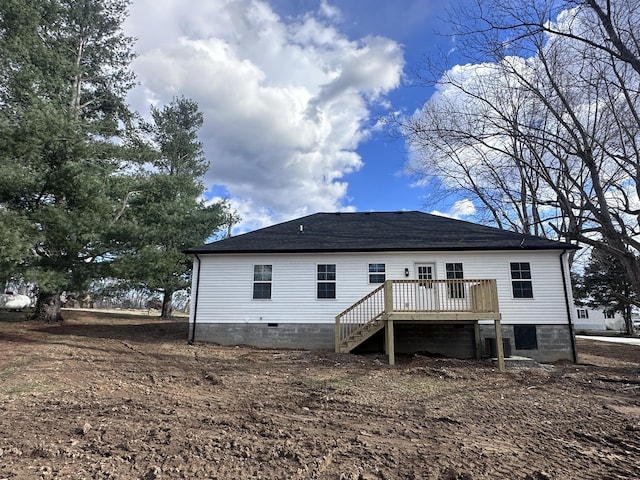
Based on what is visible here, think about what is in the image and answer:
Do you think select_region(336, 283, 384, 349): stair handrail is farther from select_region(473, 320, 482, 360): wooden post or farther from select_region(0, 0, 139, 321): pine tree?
select_region(0, 0, 139, 321): pine tree

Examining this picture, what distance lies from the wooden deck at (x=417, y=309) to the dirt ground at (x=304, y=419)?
4.29ft

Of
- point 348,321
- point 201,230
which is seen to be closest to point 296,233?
point 348,321

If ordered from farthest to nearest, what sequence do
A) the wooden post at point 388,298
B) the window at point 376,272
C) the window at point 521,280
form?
the window at point 376,272 → the window at point 521,280 → the wooden post at point 388,298

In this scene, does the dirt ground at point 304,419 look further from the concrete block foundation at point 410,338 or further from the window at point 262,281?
the window at point 262,281

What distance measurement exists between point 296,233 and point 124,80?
11010mm

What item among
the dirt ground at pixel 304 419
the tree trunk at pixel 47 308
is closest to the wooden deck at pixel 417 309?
the dirt ground at pixel 304 419

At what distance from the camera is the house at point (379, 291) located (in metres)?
12.0

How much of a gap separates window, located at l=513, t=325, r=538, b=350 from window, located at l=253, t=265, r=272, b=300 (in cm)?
825

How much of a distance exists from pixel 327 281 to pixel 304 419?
791cm

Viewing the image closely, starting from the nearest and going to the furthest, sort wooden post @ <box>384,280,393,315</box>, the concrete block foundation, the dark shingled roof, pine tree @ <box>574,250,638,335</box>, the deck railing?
1. wooden post @ <box>384,280,393,315</box>
2. the deck railing
3. the concrete block foundation
4. the dark shingled roof
5. pine tree @ <box>574,250,638,335</box>

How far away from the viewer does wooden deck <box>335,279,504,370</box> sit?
1009cm

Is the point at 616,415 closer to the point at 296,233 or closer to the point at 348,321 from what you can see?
the point at 348,321

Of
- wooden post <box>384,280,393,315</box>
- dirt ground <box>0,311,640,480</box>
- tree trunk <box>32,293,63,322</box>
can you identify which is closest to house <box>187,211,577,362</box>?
wooden post <box>384,280,393,315</box>

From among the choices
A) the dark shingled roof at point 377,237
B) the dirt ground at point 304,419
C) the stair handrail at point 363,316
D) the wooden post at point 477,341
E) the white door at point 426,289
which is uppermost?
the dark shingled roof at point 377,237
